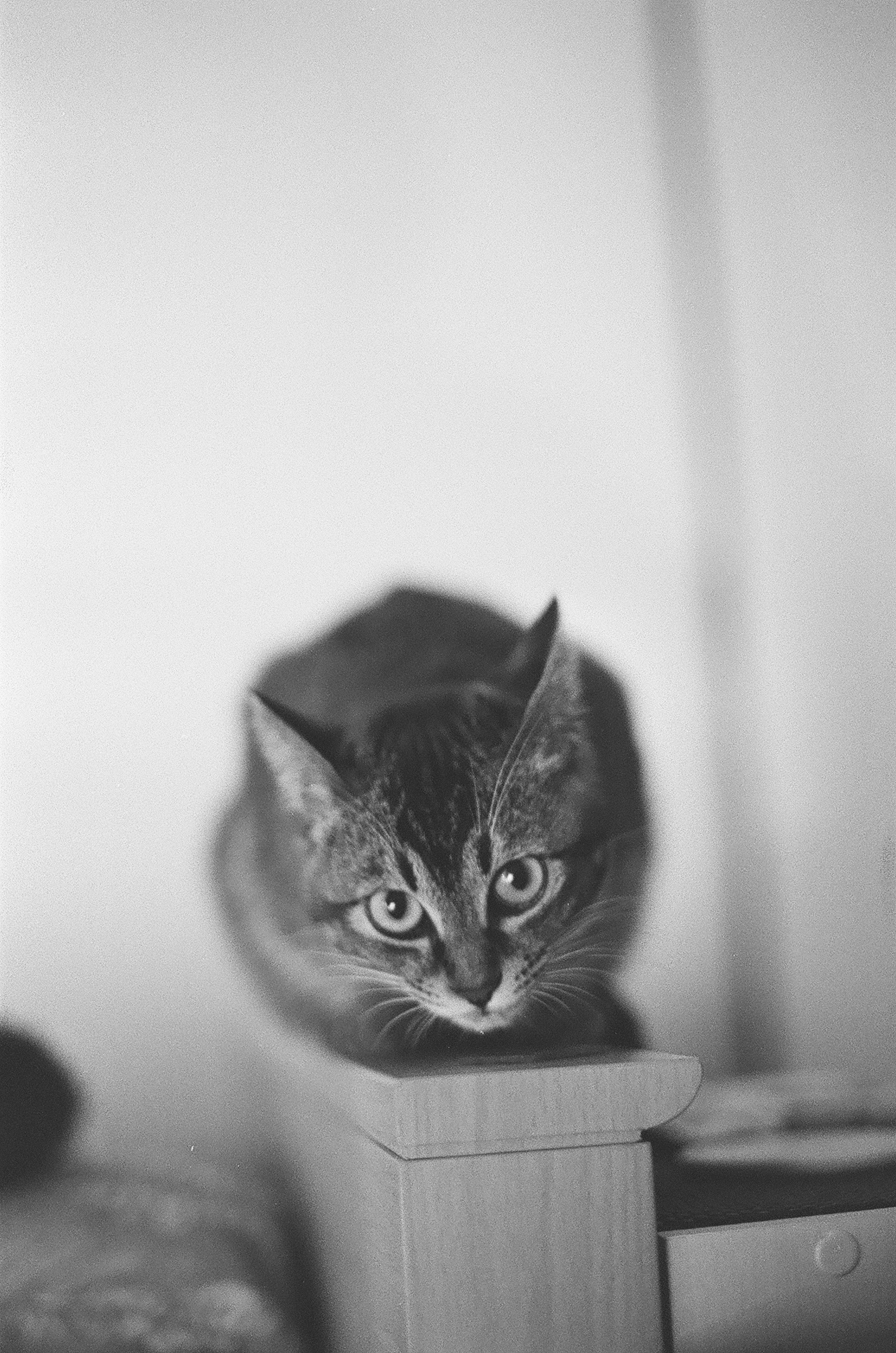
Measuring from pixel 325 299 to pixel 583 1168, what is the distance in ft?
2.52

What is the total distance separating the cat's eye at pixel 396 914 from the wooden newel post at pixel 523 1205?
0.72ft

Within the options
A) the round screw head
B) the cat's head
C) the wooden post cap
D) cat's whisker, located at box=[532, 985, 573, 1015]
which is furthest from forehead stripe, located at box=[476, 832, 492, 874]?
the round screw head

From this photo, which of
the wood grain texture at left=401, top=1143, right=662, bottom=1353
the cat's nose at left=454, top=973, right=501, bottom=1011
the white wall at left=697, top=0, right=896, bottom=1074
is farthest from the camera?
the white wall at left=697, top=0, right=896, bottom=1074

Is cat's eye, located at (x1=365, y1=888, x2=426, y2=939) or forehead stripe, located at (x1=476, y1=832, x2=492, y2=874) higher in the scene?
forehead stripe, located at (x1=476, y1=832, x2=492, y2=874)

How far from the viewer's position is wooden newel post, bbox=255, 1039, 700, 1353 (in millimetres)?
694

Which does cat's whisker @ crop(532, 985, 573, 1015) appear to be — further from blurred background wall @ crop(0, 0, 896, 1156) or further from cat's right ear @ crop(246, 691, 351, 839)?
cat's right ear @ crop(246, 691, 351, 839)

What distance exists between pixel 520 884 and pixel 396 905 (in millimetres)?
100

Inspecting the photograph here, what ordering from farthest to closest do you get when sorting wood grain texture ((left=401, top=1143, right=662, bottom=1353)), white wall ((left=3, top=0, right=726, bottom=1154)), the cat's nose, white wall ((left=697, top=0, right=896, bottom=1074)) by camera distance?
1. white wall ((left=697, top=0, right=896, bottom=1074))
2. white wall ((left=3, top=0, right=726, bottom=1154))
3. the cat's nose
4. wood grain texture ((left=401, top=1143, right=662, bottom=1353))

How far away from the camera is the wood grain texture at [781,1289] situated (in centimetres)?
73

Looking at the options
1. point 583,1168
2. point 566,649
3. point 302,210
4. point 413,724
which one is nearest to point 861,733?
point 566,649

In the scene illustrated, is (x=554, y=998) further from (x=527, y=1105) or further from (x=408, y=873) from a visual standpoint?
(x=527, y=1105)

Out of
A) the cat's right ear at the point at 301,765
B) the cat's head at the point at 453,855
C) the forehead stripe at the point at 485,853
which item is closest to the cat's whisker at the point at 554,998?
the cat's head at the point at 453,855

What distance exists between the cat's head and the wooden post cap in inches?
8.1

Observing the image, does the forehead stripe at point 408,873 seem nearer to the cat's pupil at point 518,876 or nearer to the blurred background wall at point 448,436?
the cat's pupil at point 518,876
